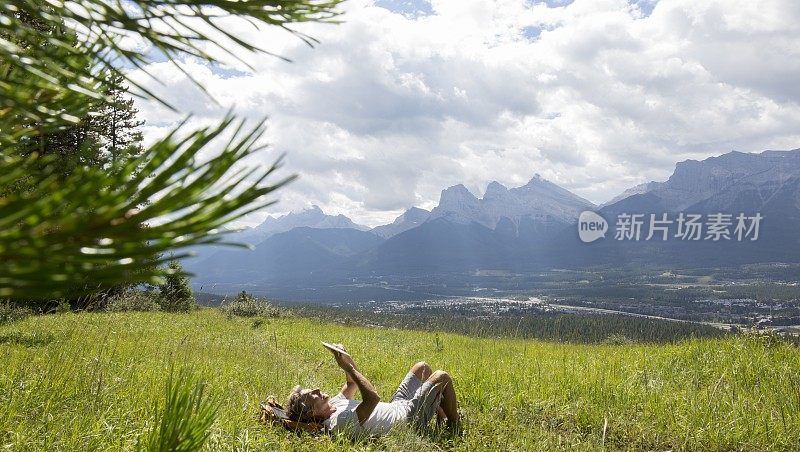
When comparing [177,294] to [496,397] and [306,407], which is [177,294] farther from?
[496,397]

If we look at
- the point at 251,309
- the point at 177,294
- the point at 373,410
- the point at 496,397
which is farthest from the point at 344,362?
the point at 177,294

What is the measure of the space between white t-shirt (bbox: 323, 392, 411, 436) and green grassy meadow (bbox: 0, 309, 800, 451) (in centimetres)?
16


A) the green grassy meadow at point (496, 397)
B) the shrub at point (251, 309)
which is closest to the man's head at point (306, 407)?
the green grassy meadow at point (496, 397)

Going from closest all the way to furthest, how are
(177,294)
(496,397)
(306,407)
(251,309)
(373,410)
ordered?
(306,407), (373,410), (496,397), (251,309), (177,294)

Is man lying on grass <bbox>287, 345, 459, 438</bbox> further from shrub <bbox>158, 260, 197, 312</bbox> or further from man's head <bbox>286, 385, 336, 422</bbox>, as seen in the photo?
shrub <bbox>158, 260, 197, 312</bbox>

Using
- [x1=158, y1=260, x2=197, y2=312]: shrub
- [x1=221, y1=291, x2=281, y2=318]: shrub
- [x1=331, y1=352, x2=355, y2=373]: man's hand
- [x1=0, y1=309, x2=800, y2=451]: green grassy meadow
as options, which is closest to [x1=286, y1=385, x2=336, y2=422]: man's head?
[x1=0, y1=309, x2=800, y2=451]: green grassy meadow

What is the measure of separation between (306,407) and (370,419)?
0.76 m

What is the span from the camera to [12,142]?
0.97 meters

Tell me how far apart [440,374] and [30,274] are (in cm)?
589

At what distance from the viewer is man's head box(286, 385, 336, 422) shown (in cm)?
572

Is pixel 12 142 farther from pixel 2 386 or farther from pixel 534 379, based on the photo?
pixel 534 379

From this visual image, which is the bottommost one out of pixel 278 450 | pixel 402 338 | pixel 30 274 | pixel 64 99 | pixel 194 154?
pixel 402 338

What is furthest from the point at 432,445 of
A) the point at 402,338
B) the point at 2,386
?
the point at 402,338

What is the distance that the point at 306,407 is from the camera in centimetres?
574
